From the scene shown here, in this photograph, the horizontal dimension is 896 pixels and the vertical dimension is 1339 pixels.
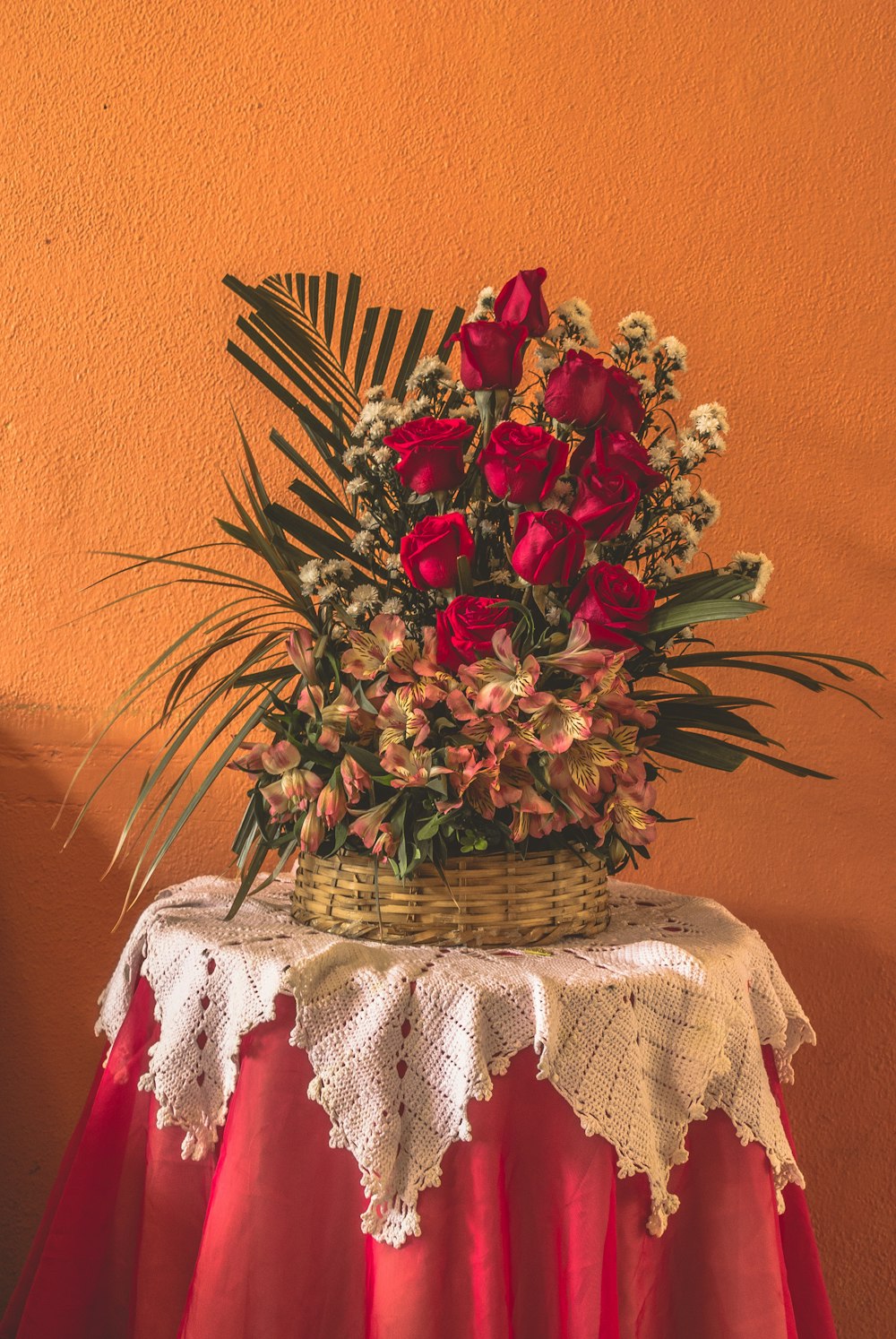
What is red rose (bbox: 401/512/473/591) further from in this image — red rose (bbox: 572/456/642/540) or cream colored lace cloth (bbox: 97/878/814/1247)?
cream colored lace cloth (bbox: 97/878/814/1247)

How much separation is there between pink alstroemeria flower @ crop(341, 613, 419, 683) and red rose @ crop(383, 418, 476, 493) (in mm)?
115

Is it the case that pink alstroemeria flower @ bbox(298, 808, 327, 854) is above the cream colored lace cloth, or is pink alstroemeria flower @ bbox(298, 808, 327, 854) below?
above

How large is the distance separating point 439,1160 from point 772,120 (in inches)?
54.7

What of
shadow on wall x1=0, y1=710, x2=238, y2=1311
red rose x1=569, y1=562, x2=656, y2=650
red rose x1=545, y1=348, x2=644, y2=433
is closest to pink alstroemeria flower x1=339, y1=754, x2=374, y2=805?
red rose x1=569, y1=562, x2=656, y2=650

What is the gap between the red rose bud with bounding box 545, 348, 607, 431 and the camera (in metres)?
0.83

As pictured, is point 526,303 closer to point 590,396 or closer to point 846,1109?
point 590,396

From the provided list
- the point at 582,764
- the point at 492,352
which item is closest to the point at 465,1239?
the point at 582,764

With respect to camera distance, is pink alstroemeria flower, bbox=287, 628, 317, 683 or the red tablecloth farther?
pink alstroemeria flower, bbox=287, 628, 317, 683

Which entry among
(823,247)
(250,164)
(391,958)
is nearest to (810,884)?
(391,958)

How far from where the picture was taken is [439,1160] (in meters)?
0.73

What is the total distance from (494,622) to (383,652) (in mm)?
106

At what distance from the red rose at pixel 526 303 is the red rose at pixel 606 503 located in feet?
0.52

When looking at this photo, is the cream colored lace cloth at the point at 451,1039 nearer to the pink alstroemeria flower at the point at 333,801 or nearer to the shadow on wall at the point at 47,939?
the pink alstroemeria flower at the point at 333,801

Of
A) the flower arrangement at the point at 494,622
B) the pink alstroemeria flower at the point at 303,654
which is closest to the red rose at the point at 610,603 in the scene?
the flower arrangement at the point at 494,622
